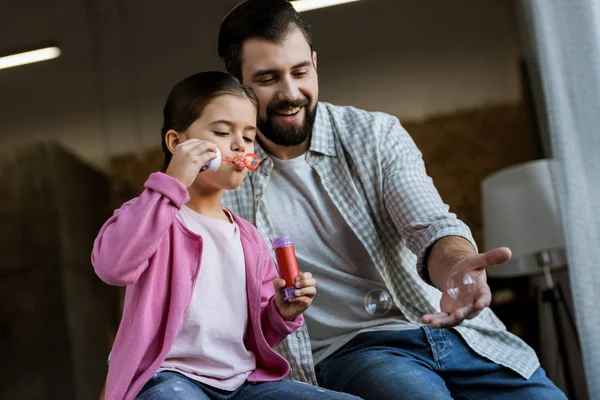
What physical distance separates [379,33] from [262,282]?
10.1ft

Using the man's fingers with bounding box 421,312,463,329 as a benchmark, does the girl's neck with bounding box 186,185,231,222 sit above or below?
above

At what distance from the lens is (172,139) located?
1445mm

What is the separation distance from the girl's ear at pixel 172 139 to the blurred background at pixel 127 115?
2774 millimetres

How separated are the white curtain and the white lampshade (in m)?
1.54

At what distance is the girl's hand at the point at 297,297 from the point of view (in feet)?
4.32

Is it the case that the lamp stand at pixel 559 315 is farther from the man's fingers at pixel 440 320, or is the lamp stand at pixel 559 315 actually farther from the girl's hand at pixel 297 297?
the man's fingers at pixel 440 320

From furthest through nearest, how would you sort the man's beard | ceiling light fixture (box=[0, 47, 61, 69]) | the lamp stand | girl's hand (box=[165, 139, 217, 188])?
ceiling light fixture (box=[0, 47, 61, 69]), the lamp stand, the man's beard, girl's hand (box=[165, 139, 217, 188])

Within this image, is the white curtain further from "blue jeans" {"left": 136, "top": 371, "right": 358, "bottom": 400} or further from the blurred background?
the blurred background

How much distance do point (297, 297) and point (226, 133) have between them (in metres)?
0.30

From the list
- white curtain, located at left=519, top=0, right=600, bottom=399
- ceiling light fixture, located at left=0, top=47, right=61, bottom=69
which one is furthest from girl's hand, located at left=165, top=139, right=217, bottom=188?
ceiling light fixture, located at left=0, top=47, right=61, bottom=69

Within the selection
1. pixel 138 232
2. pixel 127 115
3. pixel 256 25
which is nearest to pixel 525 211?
pixel 256 25

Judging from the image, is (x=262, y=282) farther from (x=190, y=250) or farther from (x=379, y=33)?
(x=379, y=33)

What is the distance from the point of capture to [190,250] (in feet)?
4.41

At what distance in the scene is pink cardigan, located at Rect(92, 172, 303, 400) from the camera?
4.00ft
